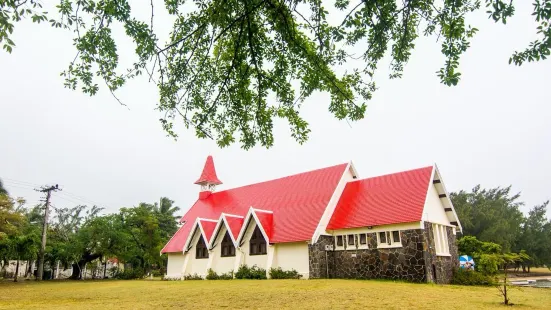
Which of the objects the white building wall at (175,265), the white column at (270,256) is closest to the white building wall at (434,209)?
the white column at (270,256)

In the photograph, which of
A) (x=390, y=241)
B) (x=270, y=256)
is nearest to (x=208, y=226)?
(x=270, y=256)

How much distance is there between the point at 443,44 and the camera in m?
6.33

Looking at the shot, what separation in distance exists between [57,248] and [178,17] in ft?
118

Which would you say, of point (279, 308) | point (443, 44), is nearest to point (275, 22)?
point (443, 44)

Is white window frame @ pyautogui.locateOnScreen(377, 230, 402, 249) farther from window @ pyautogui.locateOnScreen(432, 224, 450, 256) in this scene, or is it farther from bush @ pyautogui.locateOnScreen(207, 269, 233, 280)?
bush @ pyautogui.locateOnScreen(207, 269, 233, 280)

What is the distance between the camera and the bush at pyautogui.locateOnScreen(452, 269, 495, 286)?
1958cm

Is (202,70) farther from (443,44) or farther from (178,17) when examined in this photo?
(443,44)

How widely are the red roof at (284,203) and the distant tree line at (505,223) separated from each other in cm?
2005

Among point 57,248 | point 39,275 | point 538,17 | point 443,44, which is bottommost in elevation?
point 39,275

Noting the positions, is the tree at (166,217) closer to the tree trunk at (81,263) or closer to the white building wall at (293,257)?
the tree trunk at (81,263)

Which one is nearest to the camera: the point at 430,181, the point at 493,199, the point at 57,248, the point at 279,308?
the point at 279,308

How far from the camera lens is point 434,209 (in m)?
22.3

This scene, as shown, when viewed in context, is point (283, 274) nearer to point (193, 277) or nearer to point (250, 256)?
point (250, 256)

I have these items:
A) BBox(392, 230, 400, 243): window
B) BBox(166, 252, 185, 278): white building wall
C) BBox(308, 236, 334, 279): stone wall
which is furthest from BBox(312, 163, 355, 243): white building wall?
BBox(166, 252, 185, 278): white building wall
